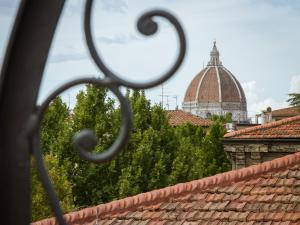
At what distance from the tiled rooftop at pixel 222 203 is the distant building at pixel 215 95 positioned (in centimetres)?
11916

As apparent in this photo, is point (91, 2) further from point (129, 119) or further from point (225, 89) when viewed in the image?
point (225, 89)

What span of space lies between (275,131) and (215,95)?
393 ft

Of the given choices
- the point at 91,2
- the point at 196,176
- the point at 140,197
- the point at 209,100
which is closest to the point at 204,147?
the point at 196,176

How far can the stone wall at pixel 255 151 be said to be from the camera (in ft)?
43.1

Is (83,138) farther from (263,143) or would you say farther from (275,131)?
(275,131)

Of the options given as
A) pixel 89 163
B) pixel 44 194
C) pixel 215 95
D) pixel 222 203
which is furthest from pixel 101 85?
pixel 215 95

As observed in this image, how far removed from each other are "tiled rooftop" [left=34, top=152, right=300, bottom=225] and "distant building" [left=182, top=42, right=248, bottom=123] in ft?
391

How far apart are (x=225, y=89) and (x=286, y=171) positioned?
12859 cm

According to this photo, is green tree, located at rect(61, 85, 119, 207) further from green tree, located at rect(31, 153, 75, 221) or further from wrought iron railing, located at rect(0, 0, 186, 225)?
wrought iron railing, located at rect(0, 0, 186, 225)

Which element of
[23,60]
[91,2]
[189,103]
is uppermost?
[189,103]

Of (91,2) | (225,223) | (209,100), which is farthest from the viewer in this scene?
(209,100)

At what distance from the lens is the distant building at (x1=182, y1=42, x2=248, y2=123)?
131 m

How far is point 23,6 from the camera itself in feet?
3.77

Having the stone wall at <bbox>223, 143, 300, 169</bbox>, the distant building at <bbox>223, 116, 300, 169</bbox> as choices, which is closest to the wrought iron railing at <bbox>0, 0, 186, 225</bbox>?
the distant building at <bbox>223, 116, 300, 169</bbox>
